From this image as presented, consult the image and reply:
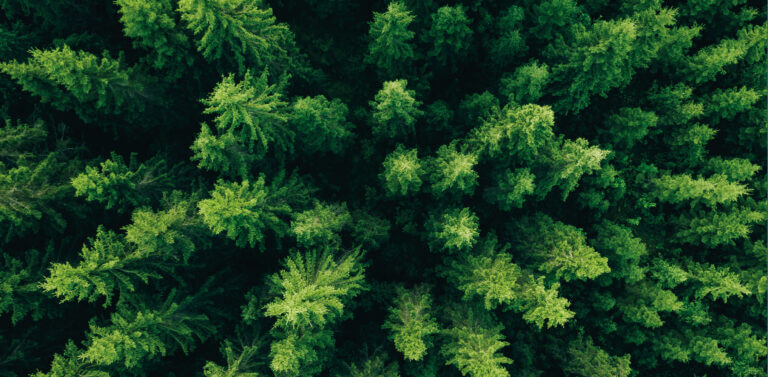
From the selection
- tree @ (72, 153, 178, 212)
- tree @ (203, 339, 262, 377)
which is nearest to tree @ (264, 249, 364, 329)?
tree @ (203, 339, 262, 377)

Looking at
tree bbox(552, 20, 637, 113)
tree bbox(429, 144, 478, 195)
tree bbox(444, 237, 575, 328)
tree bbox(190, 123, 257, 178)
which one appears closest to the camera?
tree bbox(190, 123, 257, 178)

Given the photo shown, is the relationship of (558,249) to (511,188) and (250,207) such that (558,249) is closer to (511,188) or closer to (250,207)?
(511,188)

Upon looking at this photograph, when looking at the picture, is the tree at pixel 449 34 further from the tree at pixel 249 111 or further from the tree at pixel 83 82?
the tree at pixel 83 82

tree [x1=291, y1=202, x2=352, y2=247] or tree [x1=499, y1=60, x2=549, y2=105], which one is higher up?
tree [x1=499, y1=60, x2=549, y2=105]

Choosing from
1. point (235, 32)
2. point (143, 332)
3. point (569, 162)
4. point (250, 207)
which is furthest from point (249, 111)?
point (569, 162)

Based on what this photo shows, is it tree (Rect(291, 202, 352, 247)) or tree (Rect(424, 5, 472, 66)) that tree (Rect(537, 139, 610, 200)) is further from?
tree (Rect(291, 202, 352, 247))

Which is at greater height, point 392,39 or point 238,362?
point 392,39
